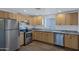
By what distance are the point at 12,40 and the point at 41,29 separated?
0.55 m

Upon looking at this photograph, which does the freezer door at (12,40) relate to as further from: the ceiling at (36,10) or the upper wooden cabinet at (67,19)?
the upper wooden cabinet at (67,19)

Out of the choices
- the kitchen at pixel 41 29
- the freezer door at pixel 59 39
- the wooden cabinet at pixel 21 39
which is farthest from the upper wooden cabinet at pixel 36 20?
the freezer door at pixel 59 39

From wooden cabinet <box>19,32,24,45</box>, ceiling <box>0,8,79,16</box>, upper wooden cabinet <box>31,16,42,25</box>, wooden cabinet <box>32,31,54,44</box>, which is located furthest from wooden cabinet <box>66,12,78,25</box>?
wooden cabinet <box>19,32,24,45</box>

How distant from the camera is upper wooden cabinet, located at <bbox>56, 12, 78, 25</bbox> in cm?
171

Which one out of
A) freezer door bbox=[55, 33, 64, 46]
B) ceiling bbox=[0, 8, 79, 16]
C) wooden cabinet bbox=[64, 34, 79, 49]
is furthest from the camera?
freezer door bbox=[55, 33, 64, 46]

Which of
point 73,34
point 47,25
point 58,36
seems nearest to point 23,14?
point 47,25

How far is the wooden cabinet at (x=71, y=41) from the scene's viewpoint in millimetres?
1654

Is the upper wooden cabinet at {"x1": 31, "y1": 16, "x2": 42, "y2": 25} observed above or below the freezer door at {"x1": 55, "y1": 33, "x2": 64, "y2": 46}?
above

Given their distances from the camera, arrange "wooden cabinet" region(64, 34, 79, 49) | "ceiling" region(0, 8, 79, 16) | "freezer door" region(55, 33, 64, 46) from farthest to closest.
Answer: "freezer door" region(55, 33, 64, 46)
"wooden cabinet" region(64, 34, 79, 49)
"ceiling" region(0, 8, 79, 16)

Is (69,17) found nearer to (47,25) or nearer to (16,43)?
(47,25)

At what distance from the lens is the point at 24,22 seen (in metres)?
1.69

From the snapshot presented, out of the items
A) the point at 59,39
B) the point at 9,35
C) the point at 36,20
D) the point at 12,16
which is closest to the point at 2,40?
the point at 9,35

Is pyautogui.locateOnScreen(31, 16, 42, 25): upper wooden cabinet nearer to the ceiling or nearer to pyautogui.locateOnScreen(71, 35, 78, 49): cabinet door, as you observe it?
the ceiling
